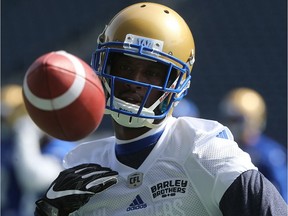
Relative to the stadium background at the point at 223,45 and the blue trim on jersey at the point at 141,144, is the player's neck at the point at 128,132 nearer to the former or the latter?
the blue trim on jersey at the point at 141,144

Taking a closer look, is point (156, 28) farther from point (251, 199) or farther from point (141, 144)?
point (251, 199)

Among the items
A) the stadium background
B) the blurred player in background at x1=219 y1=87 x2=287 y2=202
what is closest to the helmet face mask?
the blurred player in background at x1=219 y1=87 x2=287 y2=202

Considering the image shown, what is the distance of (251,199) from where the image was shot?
2250mm

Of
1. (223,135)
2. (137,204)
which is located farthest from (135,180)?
(223,135)

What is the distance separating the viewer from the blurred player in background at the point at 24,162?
18.5 feet

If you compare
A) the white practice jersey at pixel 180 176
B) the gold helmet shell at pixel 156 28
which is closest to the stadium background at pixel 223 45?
the gold helmet shell at pixel 156 28

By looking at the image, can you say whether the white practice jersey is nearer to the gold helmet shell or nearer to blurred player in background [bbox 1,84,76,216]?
the gold helmet shell

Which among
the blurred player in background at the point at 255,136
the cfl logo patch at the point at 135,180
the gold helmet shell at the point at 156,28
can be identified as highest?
the gold helmet shell at the point at 156,28

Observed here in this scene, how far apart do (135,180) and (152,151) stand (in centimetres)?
12

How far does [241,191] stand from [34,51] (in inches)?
260

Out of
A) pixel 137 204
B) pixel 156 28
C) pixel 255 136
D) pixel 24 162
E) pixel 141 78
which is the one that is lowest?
pixel 24 162

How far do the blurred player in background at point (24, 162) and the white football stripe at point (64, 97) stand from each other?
3257mm

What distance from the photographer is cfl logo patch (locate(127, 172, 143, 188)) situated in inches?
99.0

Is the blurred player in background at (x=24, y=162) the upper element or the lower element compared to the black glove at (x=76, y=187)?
lower
